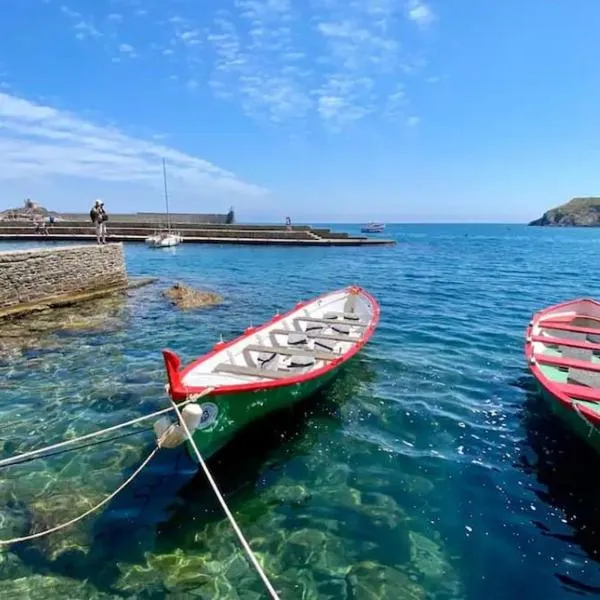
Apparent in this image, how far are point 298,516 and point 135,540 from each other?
205 centimetres

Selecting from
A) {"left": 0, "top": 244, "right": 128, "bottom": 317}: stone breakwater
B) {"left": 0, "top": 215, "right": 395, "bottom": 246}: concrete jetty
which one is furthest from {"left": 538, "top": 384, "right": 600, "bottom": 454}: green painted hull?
{"left": 0, "top": 215, "right": 395, "bottom": 246}: concrete jetty

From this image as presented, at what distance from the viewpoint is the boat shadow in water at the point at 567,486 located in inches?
199

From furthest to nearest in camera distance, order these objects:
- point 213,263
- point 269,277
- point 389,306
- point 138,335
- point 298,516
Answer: point 213,263
point 269,277
point 389,306
point 138,335
point 298,516

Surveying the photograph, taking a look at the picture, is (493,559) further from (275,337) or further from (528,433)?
(275,337)

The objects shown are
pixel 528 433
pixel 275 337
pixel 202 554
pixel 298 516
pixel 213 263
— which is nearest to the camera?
pixel 202 554

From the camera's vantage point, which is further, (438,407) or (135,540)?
(438,407)

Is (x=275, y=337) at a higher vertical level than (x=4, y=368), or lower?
higher

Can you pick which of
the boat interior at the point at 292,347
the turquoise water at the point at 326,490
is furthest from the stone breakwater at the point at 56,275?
the boat interior at the point at 292,347

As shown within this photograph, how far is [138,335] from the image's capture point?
13812 millimetres

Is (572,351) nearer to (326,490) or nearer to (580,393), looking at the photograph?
(580,393)

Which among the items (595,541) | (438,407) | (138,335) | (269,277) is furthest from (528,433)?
(269,277)

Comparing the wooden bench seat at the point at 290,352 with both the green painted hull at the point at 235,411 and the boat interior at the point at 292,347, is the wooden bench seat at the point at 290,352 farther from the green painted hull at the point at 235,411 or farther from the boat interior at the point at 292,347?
the green painted hull at the point at 235,411

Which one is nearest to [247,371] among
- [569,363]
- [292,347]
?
[292,347]

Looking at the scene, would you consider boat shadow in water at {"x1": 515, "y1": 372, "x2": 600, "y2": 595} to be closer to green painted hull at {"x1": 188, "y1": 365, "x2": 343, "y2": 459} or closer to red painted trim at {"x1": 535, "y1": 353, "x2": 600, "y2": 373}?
red painted trim at {"x1": 535, "y1": 353, "x2": 600, "y2": 373}
